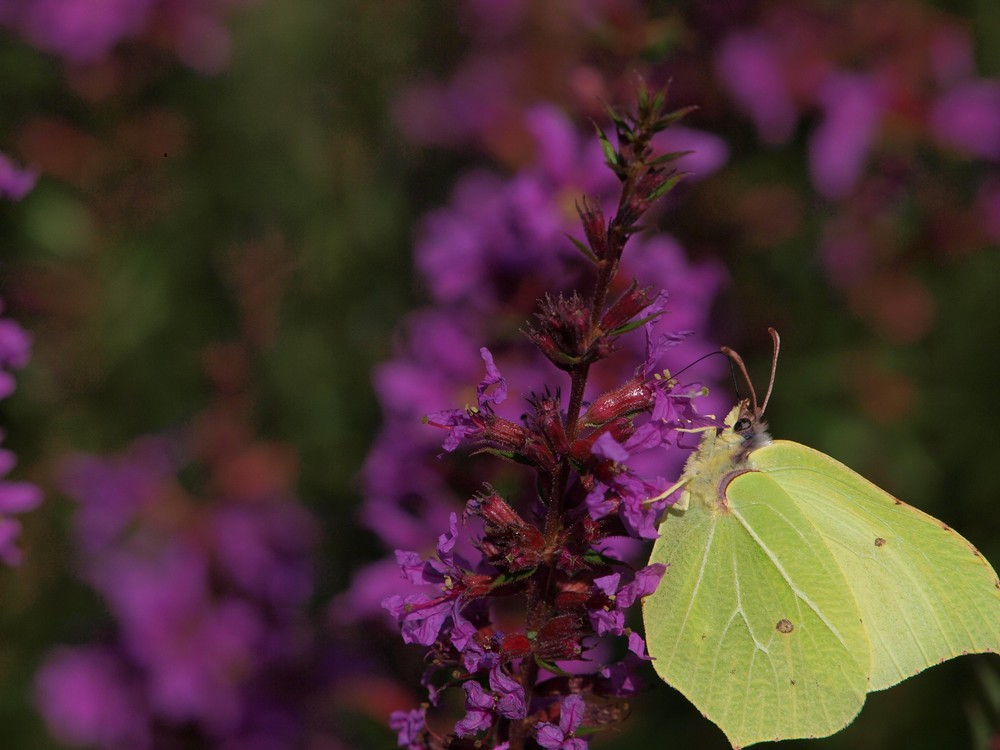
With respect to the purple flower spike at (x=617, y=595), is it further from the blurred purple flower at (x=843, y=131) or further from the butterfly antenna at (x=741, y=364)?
the blurred purple flower at (x=843, y=131)

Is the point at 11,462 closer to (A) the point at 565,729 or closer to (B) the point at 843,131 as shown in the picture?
(A) the point at 565,729

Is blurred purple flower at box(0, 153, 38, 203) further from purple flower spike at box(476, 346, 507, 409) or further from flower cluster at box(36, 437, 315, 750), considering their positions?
flower cluster at box(36, 437, 315, 750)

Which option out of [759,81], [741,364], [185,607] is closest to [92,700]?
[185,607]

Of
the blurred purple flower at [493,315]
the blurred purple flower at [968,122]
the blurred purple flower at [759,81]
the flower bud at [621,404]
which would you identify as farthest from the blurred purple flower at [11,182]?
the blurred purple flower at [968,122]

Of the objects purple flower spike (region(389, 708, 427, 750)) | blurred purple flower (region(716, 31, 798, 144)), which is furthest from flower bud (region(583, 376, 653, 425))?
blurred purple flower (region(716, 31, 798, 144))

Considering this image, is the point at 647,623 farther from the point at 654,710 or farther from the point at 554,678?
the point at 654,710
